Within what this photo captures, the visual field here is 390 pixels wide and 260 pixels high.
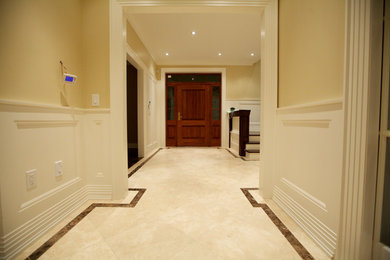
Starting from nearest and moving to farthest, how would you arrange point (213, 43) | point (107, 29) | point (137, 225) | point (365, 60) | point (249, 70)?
point (365, 60) → point (137, 225) → point (107, 29) → point (213, 43) → point (249, 70)

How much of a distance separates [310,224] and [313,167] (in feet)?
1.28

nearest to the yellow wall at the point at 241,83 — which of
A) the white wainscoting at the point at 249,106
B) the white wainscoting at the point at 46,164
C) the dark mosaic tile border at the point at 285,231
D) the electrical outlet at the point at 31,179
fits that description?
the white wainscoting at the point at 249,106

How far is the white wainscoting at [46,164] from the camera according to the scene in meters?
1.05

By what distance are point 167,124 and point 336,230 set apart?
5.23m

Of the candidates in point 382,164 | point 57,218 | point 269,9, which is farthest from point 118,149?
point 269,9

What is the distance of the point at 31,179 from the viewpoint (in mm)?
1205

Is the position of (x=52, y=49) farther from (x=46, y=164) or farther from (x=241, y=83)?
(x=241, y=83)

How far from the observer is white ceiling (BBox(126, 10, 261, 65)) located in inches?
128

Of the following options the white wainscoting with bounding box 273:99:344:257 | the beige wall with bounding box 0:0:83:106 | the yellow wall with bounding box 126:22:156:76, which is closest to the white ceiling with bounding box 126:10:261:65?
the yellow wall with bounding box 126:22:156:76

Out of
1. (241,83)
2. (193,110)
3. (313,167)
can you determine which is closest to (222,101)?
(241,83)

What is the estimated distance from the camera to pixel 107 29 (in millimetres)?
1778

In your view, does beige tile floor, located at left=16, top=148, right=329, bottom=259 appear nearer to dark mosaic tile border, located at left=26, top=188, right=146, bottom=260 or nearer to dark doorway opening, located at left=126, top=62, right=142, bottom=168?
dark mosaic tile border, located at left=26, top=188, right=146, bottom=260

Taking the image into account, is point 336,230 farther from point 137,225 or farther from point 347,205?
point 137,225

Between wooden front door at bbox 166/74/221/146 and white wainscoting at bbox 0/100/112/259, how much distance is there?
162 inches
